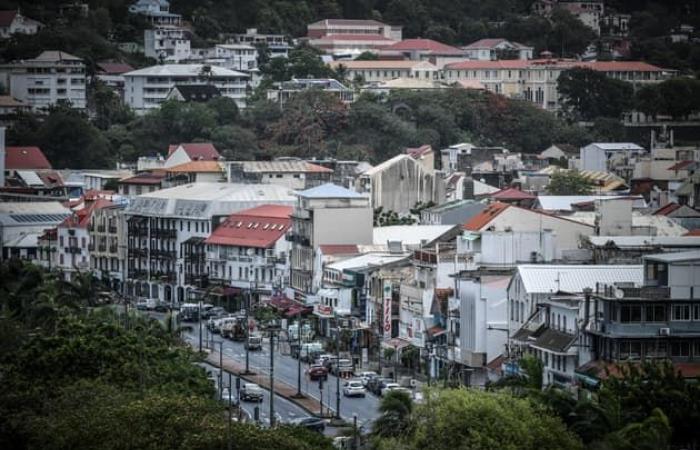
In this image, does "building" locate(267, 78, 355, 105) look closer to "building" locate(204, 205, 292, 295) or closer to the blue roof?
"building" locate(204, 205, 292, 295)

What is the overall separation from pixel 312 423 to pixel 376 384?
403 inches

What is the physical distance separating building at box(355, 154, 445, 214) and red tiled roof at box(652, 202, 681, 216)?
20.8 meters

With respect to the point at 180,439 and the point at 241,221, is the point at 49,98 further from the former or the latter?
the point at 180,439

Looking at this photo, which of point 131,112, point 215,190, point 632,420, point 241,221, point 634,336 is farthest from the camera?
point 131,112

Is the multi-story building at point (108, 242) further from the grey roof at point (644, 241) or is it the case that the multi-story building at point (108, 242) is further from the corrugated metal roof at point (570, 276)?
the corrugated metal roof at point (570, 276)

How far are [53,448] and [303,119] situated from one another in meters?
113

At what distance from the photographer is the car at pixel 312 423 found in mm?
75625

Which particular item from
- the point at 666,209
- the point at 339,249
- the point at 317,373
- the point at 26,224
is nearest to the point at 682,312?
the point at 317,373

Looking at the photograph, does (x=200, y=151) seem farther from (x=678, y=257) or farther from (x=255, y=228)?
(x=678, y=257)

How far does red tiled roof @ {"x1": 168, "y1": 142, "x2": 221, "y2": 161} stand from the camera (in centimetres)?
15850

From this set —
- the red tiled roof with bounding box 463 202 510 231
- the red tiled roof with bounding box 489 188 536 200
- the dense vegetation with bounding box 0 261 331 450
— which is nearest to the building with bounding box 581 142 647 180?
the red tiled roof with bounding box 489 188 536 200

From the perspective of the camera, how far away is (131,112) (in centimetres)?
19325

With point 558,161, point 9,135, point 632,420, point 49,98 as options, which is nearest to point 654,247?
point 632,420

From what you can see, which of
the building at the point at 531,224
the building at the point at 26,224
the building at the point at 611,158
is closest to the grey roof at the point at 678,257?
the building at the point at 531,224
